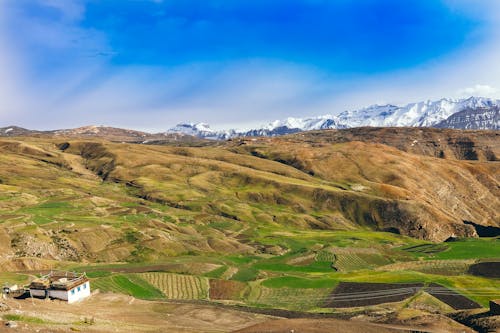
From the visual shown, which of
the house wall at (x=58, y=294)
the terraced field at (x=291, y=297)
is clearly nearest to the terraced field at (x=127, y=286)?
the house wall at (x=58, y=294)

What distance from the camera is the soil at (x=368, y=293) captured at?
87.3 m

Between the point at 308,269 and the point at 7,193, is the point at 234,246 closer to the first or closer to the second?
the point at 308,269

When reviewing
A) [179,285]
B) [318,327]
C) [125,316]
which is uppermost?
[125,316]

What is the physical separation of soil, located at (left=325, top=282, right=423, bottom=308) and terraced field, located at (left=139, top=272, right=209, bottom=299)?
87.6ft

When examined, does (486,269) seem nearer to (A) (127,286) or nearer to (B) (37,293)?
(A) (127,286)

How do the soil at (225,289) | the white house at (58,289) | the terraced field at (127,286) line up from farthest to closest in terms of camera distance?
the soil at (225,289) → the terraced field at (127,286) → the white house at (58,289)

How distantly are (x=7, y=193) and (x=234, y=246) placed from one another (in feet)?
329

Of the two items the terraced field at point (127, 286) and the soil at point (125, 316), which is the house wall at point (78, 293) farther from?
the terraced field at point (127, 286)

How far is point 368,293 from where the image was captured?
94.1 metres

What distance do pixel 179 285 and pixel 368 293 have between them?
4006 cm

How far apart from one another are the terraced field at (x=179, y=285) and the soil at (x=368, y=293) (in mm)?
26705

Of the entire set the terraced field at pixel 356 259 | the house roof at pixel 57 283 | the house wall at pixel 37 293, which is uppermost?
the house roof at pixel 57 283

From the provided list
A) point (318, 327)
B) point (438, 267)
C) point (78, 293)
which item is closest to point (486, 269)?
point (438, 267)

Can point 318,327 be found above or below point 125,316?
below
